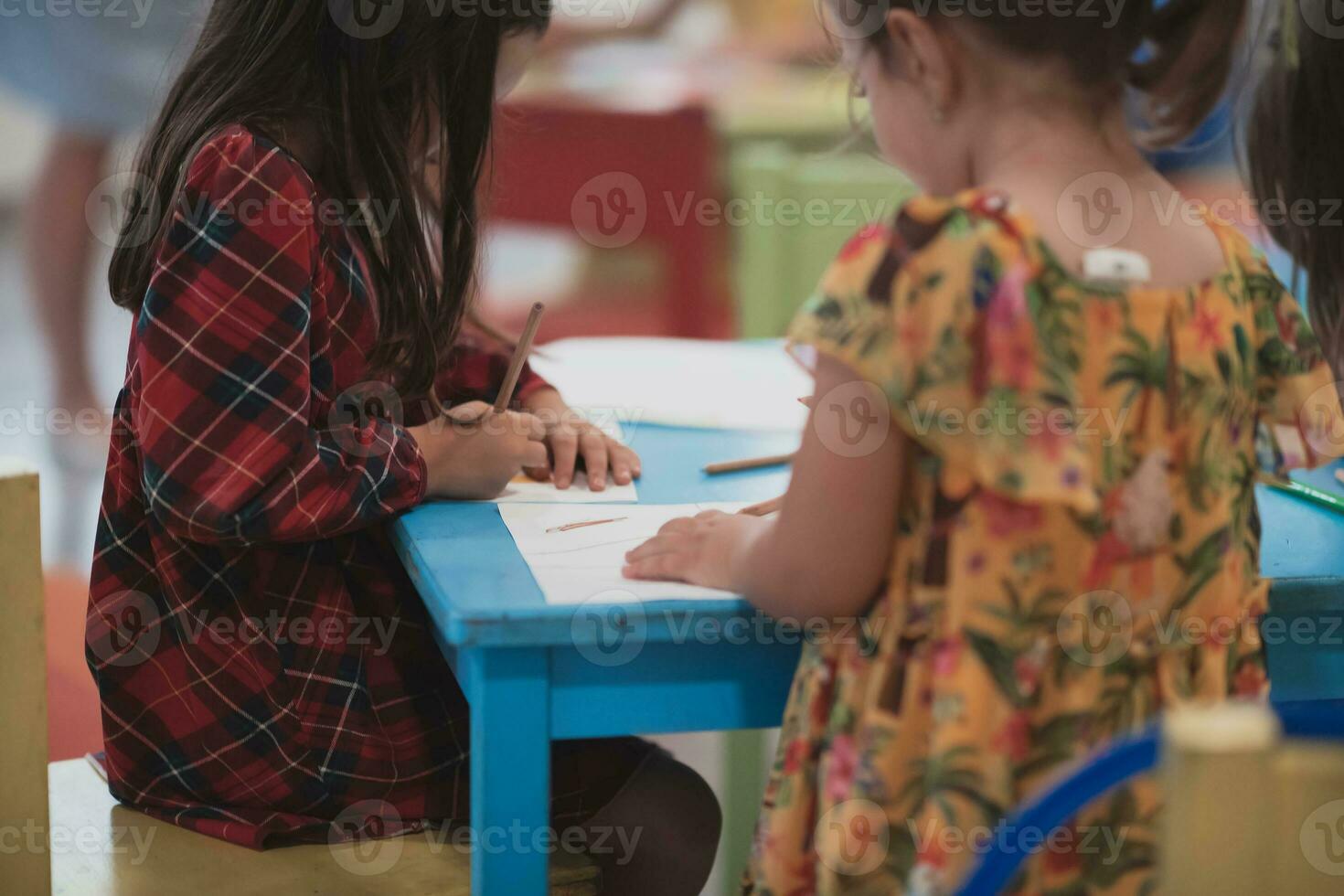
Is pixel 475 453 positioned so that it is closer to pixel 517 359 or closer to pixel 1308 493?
pixel 517 359

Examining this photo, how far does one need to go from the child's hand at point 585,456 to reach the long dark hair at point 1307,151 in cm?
55

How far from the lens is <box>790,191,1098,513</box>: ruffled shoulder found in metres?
0.71

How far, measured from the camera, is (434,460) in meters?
1.02

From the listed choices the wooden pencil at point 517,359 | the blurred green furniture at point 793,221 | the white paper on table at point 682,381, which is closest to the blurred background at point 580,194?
the blurred green furniture at point 793,221

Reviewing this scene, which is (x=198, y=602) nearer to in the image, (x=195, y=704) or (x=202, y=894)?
(x=195, y=704)

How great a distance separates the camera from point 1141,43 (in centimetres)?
78

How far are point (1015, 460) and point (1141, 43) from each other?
235mm

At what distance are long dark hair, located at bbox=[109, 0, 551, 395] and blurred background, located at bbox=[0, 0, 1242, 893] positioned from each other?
1.04m

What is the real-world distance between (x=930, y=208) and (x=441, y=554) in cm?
35

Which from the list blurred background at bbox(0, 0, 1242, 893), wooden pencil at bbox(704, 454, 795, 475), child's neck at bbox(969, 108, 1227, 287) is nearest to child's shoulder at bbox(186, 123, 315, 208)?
wooden pencil at bbox(704, 454, 795, 475)

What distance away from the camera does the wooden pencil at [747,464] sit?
112 cm

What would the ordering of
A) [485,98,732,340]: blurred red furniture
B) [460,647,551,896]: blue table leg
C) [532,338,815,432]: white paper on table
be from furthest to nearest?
1. [485,98,732,340]: blurred red furniture
2. [532,338,815,432]: white paper on table
3. [460,647,551,896]: blue table leg

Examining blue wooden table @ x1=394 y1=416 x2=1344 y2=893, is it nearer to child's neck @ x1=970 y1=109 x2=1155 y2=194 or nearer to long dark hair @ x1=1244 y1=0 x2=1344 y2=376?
child's neck @ x1=970 y1=109 x2=1155 y2=194

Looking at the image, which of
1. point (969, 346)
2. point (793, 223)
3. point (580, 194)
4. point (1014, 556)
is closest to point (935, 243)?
point (969, 346)
